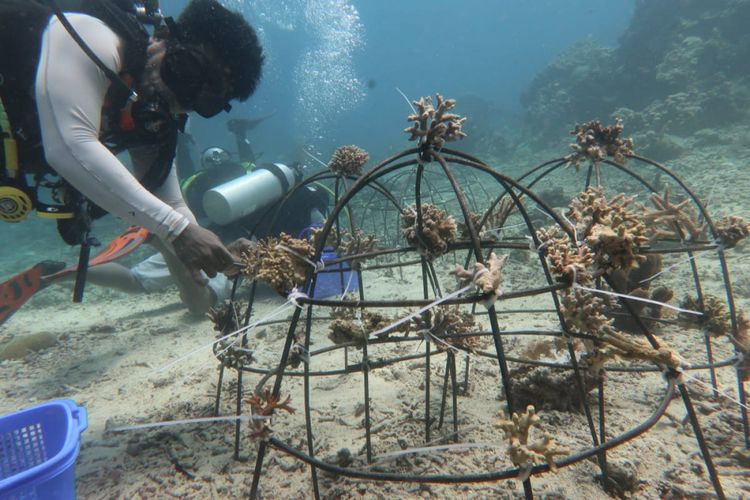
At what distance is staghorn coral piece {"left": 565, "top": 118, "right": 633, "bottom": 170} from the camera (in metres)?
2.53

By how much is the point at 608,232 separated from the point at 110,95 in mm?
3295

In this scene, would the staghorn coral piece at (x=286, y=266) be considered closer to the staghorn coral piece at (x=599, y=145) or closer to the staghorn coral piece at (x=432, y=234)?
the staghorn coral piece at (x=432, y=234)

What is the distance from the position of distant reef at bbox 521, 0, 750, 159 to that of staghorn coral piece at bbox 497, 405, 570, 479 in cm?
1385

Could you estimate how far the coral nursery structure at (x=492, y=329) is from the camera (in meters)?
1.45

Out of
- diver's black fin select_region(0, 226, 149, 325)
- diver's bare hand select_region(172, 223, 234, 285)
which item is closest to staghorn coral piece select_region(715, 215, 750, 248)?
diver's bare hand select_region(172, 223, 234, 285)

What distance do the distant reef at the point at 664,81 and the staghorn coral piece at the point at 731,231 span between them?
11708mm

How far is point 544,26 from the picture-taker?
86312 millimetres

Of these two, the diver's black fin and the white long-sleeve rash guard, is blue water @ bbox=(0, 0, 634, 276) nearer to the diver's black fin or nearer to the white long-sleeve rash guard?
the diver's black fin

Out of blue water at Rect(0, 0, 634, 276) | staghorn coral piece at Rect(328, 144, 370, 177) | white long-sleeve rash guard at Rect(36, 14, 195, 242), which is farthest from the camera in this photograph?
blue water at Rect(0, 0, 634, 276)

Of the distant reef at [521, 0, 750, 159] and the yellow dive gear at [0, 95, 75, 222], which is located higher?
the distant reef at [521, 0, 750, 159]

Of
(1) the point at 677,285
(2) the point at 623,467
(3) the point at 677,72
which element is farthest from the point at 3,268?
(3) the point at 677,72

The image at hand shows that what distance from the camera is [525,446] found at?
47.6 inches

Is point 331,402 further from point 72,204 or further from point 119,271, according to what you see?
point 119,271

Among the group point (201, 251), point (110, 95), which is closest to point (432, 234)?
point (201, 251)
